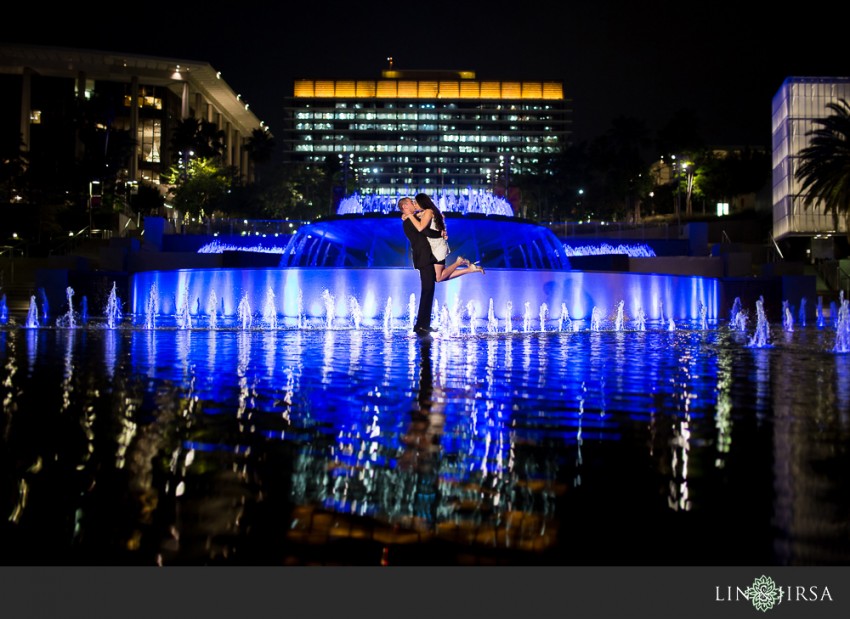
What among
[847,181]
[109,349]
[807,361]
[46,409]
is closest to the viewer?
[46,409]

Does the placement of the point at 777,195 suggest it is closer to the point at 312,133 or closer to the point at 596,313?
the point at 596,313

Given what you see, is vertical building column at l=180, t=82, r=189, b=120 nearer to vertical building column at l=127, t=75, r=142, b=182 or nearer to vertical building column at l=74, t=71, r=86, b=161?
vertical building column at l=127, t=75, r=142, b=182

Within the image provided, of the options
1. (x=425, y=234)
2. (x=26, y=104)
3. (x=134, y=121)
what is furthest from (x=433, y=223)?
(x=134, y=121)

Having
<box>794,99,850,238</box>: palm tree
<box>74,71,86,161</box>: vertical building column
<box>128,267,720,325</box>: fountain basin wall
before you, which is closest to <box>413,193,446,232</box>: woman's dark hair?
<box>128,267,720,325</box>: fountain basin wall

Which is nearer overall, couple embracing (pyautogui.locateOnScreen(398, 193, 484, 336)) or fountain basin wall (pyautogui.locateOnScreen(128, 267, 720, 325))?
couple embracing (pyautogui.locateOnScreen(398, 193, 484, 336))

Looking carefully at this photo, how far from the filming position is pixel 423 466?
13.2ft

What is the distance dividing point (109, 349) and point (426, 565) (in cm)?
887

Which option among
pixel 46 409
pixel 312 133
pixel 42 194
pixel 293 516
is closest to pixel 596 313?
pixel 46 409

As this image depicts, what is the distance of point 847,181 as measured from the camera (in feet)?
147
